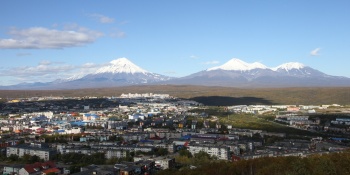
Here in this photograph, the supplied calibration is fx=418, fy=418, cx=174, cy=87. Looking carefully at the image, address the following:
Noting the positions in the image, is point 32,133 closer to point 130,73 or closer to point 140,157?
point 140,157

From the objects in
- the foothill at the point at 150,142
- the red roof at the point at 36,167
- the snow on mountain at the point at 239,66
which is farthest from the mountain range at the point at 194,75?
the red roof at the point at 36,167

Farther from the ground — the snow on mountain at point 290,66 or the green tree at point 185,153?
the snow on mountain at point 290,66

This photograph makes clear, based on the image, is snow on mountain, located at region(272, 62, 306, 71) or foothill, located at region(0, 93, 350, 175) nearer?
foothill, located at region(0, 93, 350, 175)

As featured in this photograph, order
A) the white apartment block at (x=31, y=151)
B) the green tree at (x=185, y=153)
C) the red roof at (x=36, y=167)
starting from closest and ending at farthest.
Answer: the red roof at (x=36, y=167)
the green tree at (x=185, y=153)
the white apartment block at (x=31, y=151)

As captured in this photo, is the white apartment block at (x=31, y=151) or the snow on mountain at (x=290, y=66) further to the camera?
the snow on mountain at (x=290, y=66)

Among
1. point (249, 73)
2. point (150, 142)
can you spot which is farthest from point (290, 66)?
point (150, 142)

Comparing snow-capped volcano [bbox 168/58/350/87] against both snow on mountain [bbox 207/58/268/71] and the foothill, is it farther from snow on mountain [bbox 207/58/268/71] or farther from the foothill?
the foothill

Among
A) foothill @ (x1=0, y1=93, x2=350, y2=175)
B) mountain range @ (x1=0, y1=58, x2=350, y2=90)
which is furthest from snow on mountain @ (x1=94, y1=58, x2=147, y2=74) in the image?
foothill @ (x1=0, y1=93, x2=350, y2=175)

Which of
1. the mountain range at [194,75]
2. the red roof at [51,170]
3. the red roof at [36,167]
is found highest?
the mountain range at [194,75]

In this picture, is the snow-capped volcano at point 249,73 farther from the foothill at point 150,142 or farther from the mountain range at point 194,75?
the foothill at point 150,142

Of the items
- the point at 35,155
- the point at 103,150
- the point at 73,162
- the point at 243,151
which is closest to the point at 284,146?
the point at 243,151

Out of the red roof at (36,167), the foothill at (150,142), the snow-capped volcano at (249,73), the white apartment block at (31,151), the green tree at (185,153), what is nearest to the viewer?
the red roof at (36,167)
